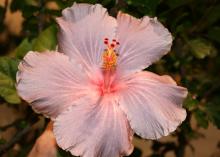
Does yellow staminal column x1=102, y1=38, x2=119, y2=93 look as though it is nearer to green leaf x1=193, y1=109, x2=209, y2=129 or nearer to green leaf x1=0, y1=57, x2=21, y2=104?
green leaf x1=0, y1=57, x2=21, y2=104

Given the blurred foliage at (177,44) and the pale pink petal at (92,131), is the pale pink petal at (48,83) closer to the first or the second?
the pale pink petal at (92,131)

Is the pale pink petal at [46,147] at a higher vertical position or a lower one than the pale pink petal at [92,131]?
lower

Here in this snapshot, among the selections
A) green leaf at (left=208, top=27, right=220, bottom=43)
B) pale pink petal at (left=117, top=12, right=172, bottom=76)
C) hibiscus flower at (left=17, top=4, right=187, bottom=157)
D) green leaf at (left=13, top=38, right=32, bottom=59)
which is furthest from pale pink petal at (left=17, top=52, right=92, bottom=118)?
green leaf at (left=208, top=27, right=220, bottom=43)

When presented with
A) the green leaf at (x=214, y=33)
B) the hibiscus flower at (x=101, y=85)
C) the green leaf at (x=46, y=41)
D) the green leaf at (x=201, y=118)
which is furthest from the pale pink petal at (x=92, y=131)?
the green leaf at (x=214, y=33)

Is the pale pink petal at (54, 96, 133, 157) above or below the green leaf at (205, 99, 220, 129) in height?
above

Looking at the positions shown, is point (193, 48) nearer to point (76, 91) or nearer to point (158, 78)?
point (158, 78)

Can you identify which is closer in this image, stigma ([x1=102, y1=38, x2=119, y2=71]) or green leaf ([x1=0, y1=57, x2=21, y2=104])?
stigma ([x1=102, y1=38, x2=119, y2=71])
